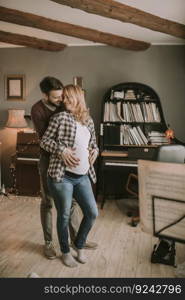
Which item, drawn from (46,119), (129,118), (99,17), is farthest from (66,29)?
(46,119)

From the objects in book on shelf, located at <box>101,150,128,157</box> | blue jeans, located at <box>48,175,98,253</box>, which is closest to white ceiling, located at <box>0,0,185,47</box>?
book on shelf, located at <box>101,150,128,157</box>

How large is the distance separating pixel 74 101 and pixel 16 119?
277cm

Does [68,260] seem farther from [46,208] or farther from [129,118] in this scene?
[129,118]

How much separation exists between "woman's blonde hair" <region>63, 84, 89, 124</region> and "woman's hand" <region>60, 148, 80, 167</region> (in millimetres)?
267

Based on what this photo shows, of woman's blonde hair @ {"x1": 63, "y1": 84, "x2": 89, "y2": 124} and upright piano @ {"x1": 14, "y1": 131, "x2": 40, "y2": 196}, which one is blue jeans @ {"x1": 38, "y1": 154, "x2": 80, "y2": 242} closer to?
woman's blonde hair @ {"x1": 63, "y1": 84, "x2": 89, "y2": 124}

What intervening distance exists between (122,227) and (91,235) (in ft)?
1.47

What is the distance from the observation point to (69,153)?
7.56 feet

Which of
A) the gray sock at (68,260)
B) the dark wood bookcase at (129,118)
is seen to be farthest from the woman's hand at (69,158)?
the dark wood bookcase at (129,118)

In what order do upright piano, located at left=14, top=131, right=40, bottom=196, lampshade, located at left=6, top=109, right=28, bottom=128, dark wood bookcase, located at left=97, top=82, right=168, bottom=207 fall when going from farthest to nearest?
lampshade, located at left=6, top=109, right=28, bottom=128 < upright piano, located at left=14, top=131, right=40, bottom=196 < dark wood bookcase, located at left=97, top=82, right=168, bottom=207

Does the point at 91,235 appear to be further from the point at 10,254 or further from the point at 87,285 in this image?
the point at 87,285

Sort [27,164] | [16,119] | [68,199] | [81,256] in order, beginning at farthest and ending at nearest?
[16,119] → [27,164] → [81,256] → [68,199]

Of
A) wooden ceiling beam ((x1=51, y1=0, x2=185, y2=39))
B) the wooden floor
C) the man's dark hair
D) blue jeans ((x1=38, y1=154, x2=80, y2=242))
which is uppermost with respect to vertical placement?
wooden ceiling beam ((x1=51, y1=0, x2=185, y2=39))

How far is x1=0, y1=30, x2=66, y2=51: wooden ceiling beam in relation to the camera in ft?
14.6

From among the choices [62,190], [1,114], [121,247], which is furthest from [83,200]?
[1,114]
